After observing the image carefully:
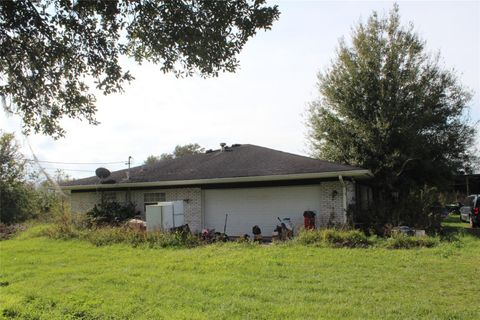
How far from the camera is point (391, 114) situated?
23.3 metres

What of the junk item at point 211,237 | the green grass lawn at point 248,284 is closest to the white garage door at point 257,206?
the junk item at point 211,237

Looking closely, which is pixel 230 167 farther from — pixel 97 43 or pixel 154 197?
pixel 97 43

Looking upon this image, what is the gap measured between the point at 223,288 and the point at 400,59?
2023cm

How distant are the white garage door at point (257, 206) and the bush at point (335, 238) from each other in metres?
3.49

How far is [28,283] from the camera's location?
30.1ft

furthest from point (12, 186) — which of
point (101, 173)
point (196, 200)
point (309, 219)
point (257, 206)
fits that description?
point (309, 219)

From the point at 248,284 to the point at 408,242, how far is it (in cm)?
648

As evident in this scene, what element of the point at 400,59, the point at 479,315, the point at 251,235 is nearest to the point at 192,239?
the point at 251,235

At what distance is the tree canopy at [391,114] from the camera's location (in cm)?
2331

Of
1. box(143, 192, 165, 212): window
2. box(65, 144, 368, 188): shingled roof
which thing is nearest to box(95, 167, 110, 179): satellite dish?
box(65, 144, 368, 188): shingled roof

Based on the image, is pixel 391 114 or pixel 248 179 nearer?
pixel 248 179

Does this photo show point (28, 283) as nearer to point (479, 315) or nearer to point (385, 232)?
point (479, 315)

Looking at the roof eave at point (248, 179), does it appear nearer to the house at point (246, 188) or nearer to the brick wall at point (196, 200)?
the house at point (246, 188)

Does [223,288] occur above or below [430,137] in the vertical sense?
below
